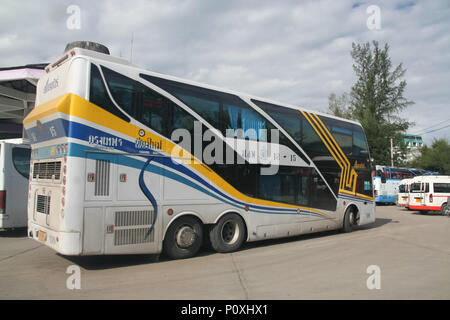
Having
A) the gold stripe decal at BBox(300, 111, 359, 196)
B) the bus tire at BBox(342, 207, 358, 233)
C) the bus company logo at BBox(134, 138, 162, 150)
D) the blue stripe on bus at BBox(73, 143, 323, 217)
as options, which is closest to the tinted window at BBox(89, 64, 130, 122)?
the bus company logo at BBox(134, 138, 162, 150)

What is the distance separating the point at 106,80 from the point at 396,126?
4427 centimetres

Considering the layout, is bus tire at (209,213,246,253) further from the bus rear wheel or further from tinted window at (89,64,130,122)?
the bus rear wheel

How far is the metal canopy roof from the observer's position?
18016 mm

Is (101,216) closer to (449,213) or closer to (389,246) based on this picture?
(389,246)

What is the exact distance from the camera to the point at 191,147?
7.88m

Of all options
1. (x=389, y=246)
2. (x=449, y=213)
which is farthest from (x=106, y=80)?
(x=449, y=213)

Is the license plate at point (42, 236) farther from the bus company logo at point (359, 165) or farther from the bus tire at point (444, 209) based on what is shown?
the bus tire at point (444, 209)

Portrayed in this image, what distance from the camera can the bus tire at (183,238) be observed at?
756cm

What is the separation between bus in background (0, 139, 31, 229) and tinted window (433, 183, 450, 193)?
21.8m

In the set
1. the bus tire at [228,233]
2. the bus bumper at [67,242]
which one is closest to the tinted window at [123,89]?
the bus bumper at [67,242]

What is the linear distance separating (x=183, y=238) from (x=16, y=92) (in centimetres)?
2024

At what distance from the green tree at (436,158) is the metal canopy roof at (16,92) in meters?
54.0

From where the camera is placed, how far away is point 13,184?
34.3ft

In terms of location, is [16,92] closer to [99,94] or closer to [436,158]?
[99,94]
